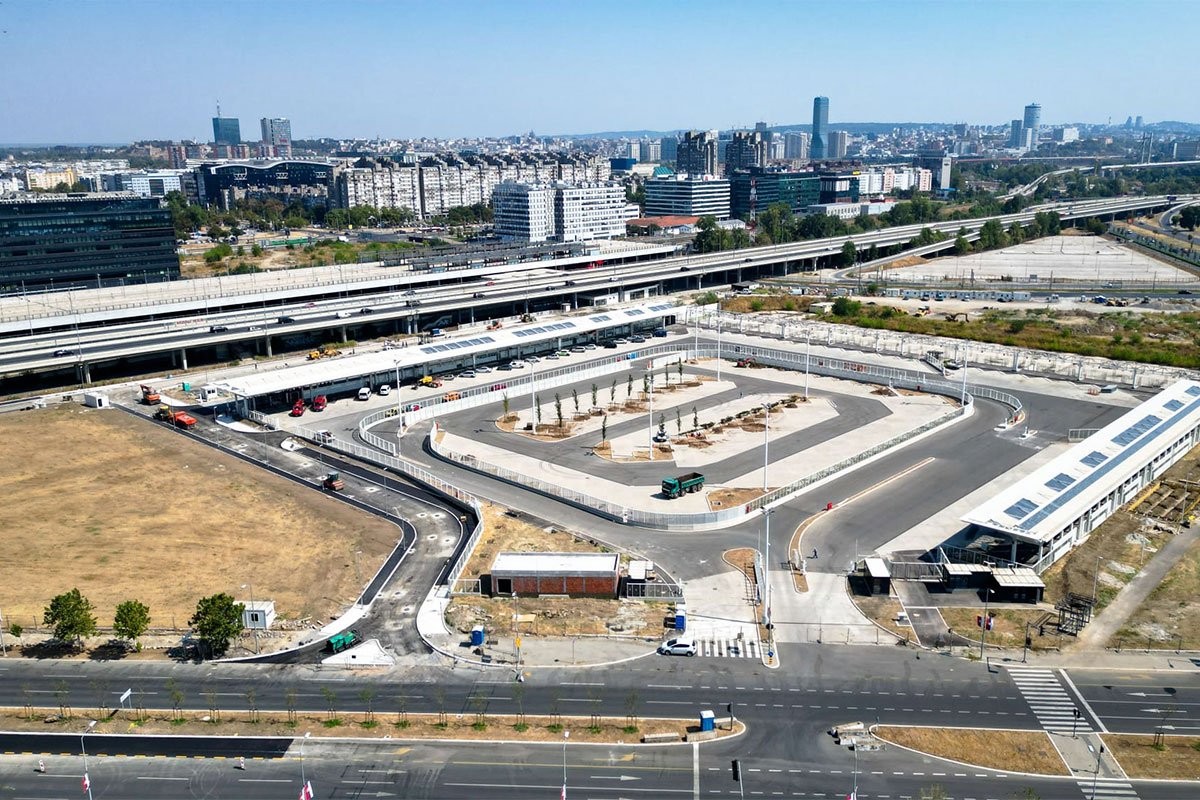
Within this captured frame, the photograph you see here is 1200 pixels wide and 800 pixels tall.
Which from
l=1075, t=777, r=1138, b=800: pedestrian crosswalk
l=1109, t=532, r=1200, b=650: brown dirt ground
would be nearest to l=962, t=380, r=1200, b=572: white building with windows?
l=1109, t=532, r=1200, b=650: brown dirt ground

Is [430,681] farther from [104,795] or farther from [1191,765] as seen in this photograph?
[1191,765]

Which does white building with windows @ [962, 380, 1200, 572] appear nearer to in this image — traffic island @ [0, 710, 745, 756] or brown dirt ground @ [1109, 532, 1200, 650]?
brown dirt ground @ [1109, 532, 1200, 650]

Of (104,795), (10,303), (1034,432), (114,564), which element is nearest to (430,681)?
(104,795)

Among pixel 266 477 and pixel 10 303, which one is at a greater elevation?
pixel 10 303

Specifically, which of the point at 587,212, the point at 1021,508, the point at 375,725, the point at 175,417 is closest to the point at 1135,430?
the point at 1021,508

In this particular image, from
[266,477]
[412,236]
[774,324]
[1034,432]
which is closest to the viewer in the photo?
[266,477]

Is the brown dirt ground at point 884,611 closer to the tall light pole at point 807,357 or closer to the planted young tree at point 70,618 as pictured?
the planted young tree at point 70,618
